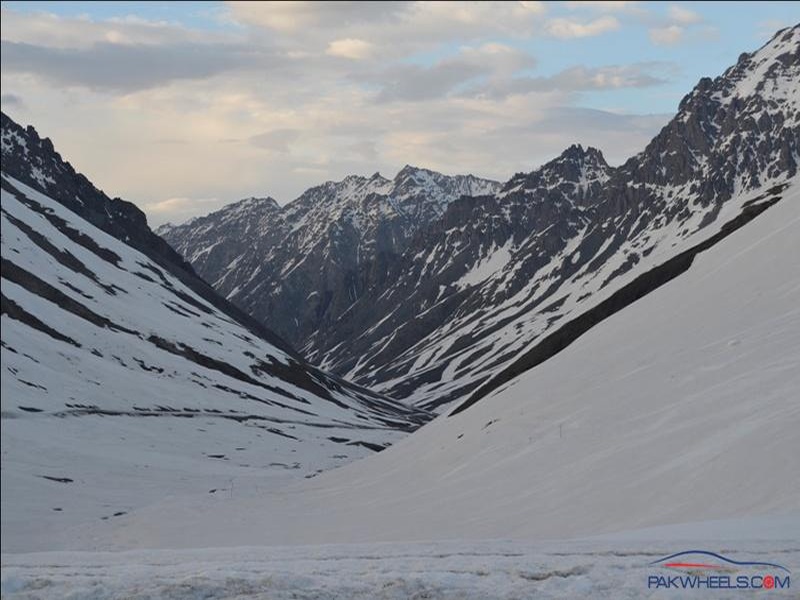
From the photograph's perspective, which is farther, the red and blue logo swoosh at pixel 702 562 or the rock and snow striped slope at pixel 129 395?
the rock and snow striped slope at pixel 129 395

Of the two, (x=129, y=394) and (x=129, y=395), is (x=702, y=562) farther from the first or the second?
(x=129, y=394)

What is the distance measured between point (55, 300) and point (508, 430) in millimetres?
80421

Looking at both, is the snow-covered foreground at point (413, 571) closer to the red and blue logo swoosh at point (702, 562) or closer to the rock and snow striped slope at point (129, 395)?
the red and blue logo swoosh at point (702, 562)

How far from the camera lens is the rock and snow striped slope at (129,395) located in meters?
53.3

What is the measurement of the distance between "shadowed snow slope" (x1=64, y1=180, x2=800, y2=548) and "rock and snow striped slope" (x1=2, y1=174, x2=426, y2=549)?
9.84 m

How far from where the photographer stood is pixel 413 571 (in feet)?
49.5

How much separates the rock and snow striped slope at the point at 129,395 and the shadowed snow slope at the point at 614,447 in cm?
984

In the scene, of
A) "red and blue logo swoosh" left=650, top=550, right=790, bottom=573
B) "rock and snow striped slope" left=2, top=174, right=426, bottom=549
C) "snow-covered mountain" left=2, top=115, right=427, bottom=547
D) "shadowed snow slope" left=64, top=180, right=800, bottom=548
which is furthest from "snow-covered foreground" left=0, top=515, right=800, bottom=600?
"snow-covered mountain" left=2, top=115, right=427, bottom=547

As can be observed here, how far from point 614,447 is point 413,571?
17232mm

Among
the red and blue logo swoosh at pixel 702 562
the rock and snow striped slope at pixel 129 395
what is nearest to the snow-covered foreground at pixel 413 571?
the red and blue logo swoosh at pixel 702 562

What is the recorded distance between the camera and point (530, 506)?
29.0m

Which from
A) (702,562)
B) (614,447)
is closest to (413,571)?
(702,562)

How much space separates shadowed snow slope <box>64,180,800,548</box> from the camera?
24.7 meters

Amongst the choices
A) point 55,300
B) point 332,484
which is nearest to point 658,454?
point 332,484
